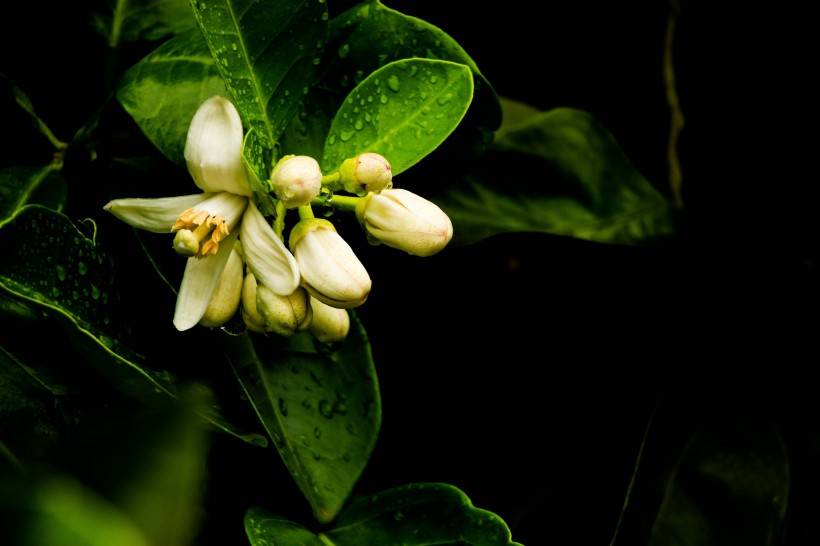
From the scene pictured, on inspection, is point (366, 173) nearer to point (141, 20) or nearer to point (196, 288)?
point (196, 288)

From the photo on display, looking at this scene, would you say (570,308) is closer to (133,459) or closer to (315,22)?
(315,22)

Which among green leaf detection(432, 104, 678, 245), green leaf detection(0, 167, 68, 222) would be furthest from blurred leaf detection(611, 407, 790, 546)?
green leaf detection(0, 167, 68, 222)

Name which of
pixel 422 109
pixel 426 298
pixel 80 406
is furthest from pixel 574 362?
pixel 80 406

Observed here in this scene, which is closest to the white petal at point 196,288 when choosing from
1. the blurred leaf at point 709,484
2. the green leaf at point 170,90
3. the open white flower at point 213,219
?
the open white flower at point 213,219

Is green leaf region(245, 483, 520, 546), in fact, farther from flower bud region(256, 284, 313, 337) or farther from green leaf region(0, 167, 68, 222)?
green leaf region(0, 167, 68, 222)

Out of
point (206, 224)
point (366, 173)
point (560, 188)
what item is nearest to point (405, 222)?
point (366, 173)
